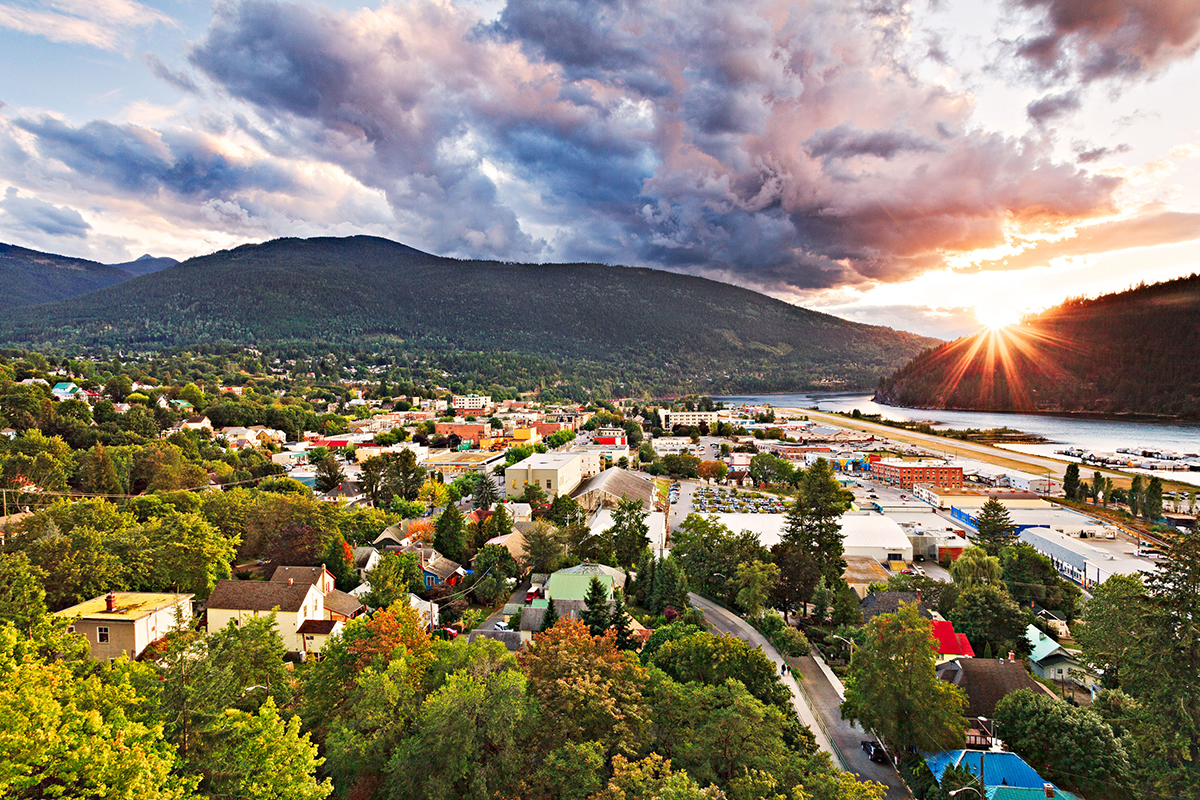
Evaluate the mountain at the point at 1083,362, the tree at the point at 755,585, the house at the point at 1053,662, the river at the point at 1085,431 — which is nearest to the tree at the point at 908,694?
the house at the point at 1053,662

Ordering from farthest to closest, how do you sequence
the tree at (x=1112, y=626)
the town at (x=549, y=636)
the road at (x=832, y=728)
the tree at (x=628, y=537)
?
the tree at (x=628, y=537)
the road at (x=832, y=728)
the tree at (x=1112, y=626)
the town at (x=549, y=636)

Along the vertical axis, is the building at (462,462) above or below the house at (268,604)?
below

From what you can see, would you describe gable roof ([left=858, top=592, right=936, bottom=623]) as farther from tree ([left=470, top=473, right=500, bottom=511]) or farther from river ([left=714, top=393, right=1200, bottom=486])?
river ([left=714, top=393, right=1200, bottom=486])

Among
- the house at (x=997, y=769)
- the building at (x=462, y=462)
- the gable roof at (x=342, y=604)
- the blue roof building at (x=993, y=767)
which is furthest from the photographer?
the building at (x=462, y=462)

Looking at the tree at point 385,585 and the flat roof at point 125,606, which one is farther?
the tree at point 385,585

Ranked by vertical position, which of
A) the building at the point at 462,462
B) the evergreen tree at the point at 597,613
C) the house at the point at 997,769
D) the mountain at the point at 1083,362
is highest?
the mountain at the point at 1083,362

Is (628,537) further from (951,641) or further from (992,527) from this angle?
(992,527)

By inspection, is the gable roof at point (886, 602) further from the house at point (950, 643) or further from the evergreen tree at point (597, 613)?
the evergreen tree at point (597, 613)

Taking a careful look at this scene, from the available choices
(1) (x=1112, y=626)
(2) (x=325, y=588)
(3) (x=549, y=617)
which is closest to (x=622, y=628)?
(3) (x=549, y=617)
